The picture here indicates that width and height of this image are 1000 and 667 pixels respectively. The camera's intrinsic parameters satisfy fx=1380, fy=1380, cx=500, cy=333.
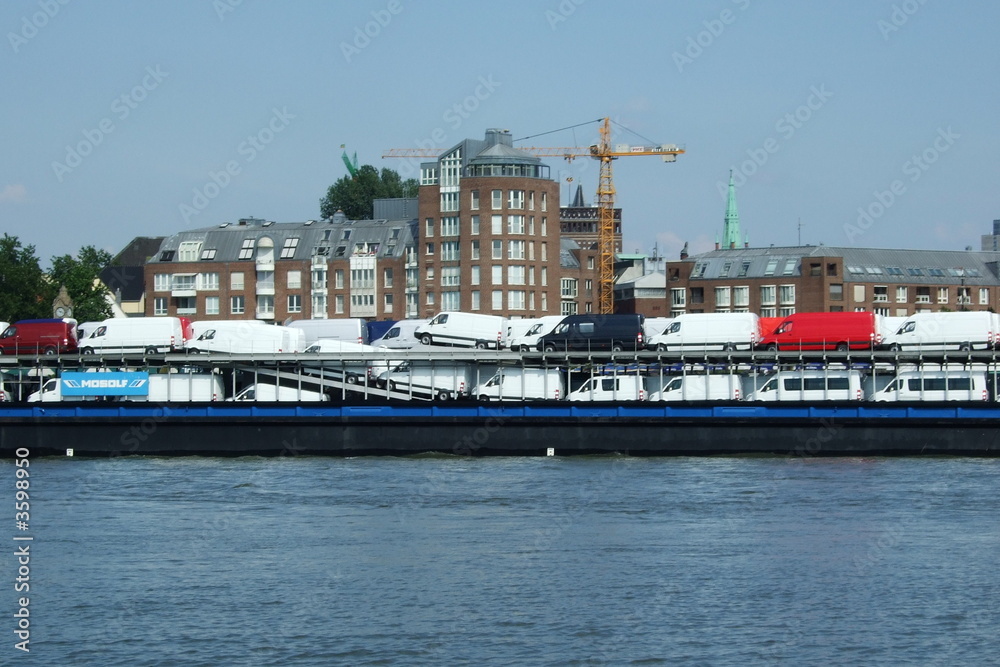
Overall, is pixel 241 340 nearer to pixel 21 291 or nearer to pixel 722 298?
pixel 21 291

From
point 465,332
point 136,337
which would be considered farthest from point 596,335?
point 136,337

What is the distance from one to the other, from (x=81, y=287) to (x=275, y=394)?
202 feet

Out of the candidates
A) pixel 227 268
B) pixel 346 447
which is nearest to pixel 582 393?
pixel 346 447

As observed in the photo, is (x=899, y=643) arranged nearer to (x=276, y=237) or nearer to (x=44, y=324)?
(x=44, y=324)

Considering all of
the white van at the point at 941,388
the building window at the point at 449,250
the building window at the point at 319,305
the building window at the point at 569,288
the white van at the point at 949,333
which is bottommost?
the white van at the point at 941,388

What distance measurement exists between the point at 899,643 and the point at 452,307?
302 ft

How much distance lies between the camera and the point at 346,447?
2041 inches

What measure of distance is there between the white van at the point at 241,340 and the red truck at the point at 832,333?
20.2 m

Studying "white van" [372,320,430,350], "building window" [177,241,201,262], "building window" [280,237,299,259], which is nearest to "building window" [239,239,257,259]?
"building window" [280,237,299,259]

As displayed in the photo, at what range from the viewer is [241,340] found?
56312 millimetres

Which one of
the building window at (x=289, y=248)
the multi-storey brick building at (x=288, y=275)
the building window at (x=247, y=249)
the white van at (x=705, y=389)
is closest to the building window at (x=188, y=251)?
the multi-storey brick building at (x=288, y=275)

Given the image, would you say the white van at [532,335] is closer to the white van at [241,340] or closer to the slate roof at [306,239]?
the white van at [241,340]

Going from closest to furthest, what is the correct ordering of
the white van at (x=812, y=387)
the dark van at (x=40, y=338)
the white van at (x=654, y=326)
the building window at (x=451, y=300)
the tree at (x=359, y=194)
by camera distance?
the white van at (x=812, y=387) → the dark van at (x=40, y=338) → the white van at (x=654, y=326) → the building window at (x=451, y=300) → the tree at (x=359, y=194)

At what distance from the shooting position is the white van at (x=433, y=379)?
54.6 m
